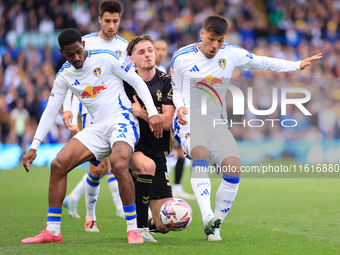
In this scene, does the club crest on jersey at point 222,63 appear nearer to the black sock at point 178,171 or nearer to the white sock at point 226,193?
the white sock at point 226,193

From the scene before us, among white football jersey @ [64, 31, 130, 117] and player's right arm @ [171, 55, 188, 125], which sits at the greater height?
white football jersey @ [64, 31, 130, 117]

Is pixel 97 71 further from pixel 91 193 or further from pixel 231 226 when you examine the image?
pixel 231 226

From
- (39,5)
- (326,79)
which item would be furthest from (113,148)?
(39,5)

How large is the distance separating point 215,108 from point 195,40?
15812mm

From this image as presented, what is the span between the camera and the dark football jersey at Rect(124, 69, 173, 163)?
17.9ft

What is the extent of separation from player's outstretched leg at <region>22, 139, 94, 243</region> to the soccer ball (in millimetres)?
1098

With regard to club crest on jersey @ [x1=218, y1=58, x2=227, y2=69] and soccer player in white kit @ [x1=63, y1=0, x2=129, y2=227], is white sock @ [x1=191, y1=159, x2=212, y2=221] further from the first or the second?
soccer player in white kit @ [x1=63, y1=0, x2=129, y2=227]

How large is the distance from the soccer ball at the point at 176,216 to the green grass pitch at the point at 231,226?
191 millimetres

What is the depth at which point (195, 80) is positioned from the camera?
218 inches

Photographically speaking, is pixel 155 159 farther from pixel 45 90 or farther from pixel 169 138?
pixel 45 90

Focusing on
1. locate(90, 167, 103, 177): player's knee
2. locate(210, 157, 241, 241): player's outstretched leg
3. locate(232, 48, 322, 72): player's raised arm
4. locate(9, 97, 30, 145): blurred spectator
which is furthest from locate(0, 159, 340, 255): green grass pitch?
locate(9, 97, 30, 145): blurred spectator

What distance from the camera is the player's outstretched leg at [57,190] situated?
4.92m

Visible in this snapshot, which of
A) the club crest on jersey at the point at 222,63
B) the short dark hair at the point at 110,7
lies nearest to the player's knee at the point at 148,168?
the club crest on jersey at the point at 222,63

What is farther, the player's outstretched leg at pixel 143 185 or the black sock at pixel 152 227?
the black sock at pixel 152 227
